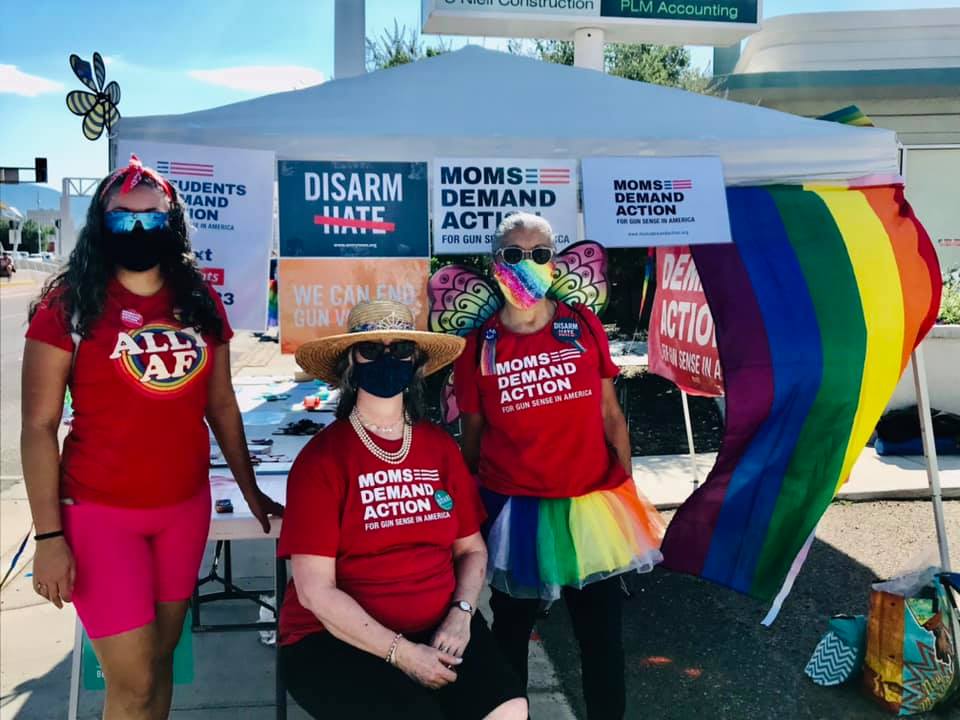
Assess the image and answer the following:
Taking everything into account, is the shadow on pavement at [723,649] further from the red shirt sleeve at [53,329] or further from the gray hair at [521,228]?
the red shirt sleeve at [53,329]

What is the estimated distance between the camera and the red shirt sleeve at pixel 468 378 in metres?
2.81

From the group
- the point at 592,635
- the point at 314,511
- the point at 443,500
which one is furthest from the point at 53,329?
the point at 592,635

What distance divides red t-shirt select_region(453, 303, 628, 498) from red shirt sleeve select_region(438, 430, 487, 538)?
0.91ft

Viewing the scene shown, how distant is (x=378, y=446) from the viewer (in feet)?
7.90

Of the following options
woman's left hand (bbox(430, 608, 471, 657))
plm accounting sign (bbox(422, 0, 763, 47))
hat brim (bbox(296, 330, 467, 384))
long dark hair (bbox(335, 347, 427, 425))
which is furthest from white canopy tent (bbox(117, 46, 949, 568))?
plm accounting sign (bbox(422, 0, 763, 47))

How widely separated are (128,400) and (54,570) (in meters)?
0.46

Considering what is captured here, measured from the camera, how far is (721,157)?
11.0ft

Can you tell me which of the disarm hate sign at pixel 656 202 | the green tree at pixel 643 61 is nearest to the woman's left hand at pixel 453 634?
the disarm hate sign at pixel 656 202

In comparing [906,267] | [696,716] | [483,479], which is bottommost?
[696,716]

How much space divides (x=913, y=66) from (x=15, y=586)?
1504cm

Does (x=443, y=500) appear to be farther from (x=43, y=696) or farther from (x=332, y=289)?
(x=43, y=696)

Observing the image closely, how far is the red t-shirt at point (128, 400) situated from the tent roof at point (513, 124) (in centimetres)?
99

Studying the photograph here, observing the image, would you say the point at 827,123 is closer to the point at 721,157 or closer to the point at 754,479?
the point at 721,157

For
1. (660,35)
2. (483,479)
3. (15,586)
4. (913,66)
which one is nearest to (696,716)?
(483,479)
